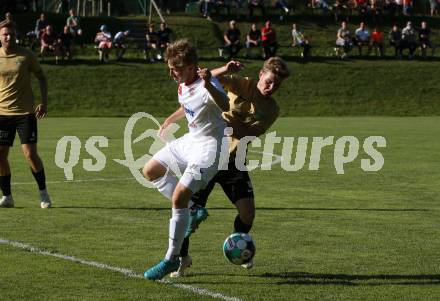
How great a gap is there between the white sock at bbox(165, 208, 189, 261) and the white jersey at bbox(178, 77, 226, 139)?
67 cm

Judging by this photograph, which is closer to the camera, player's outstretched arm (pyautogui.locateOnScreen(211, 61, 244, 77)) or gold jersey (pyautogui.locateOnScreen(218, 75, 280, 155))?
player's outstretched arm (pyautogui.locateOnScreen(211, 61, 244, 77))

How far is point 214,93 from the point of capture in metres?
7.96

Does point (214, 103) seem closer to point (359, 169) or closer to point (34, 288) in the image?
point (34, 288)

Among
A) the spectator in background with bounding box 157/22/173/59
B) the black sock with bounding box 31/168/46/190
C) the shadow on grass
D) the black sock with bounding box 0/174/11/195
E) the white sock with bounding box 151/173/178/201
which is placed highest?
the white sock with bounding box 151/173/178/201

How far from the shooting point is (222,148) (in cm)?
846

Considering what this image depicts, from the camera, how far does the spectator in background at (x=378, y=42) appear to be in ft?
157

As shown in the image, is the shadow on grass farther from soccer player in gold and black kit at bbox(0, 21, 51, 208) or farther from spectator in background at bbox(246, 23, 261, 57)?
spectator in background at bbox(246, 23, 261, 57)

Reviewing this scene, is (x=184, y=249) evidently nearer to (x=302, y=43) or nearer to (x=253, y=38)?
(x=253, y=38)

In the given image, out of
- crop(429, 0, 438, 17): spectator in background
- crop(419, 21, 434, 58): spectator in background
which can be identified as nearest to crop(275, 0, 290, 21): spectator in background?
crop(419, 21, 434, 58): spectator in background

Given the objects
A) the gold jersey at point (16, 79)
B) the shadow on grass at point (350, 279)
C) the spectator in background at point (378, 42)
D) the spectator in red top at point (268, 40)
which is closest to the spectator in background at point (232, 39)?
the spectator in red top at point (268, 40)

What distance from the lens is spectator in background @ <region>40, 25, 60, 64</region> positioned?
41719 millimetres

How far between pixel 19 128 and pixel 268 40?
32.5 metres

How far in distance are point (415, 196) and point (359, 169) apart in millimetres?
4083

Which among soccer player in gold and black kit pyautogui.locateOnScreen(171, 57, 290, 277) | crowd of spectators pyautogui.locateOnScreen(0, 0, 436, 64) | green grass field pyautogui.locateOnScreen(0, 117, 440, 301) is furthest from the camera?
crowd of spectators pyautogui.locateOnScreen(0, 0, 436, 64)
